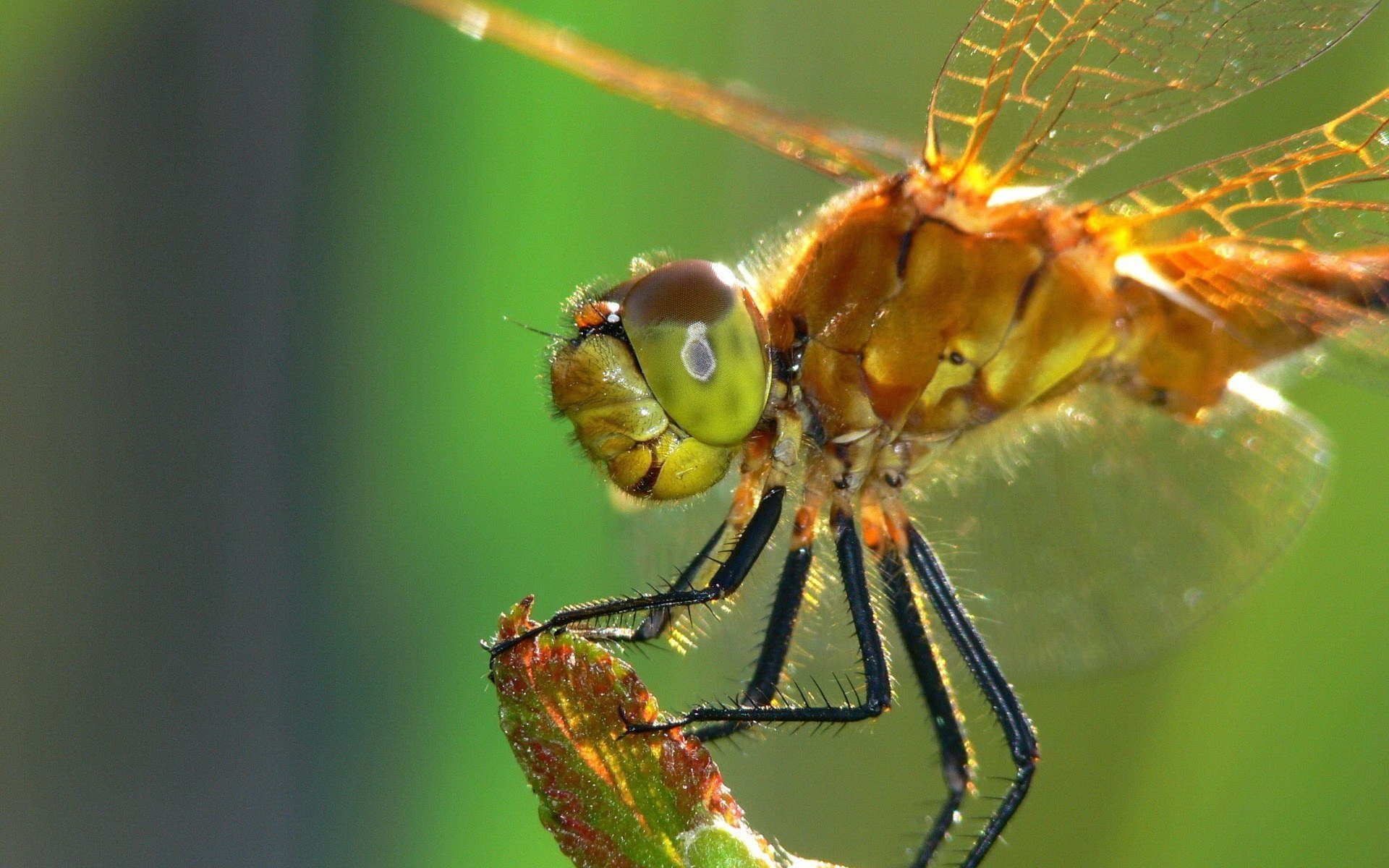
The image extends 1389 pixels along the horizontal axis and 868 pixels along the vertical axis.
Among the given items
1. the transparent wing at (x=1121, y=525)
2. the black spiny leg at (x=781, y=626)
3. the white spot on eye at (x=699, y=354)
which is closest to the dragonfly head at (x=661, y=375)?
the white spot on eye at (x=699, y=354)

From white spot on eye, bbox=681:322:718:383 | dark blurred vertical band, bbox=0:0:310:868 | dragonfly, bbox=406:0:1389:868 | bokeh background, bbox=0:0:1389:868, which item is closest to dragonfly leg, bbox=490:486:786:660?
dragonfly, bbox=406:0:1389:868

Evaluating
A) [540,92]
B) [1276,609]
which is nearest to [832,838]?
[1276,609]

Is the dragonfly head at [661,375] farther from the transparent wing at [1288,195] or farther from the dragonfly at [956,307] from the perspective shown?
the transparent wing at [1288,195]

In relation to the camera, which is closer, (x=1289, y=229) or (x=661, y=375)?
(x=661, y=375)

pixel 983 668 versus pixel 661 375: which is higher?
pixel 661 375

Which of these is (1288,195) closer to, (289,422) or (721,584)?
(721,584)

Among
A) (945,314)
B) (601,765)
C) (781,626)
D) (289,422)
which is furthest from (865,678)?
(289,422)

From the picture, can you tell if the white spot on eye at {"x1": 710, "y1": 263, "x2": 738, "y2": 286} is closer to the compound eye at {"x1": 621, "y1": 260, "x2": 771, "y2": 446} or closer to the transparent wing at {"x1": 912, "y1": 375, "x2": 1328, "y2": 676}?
the compound eye at {"x1": 621, "y1": 260, "x2": 771, "y2": 446}
